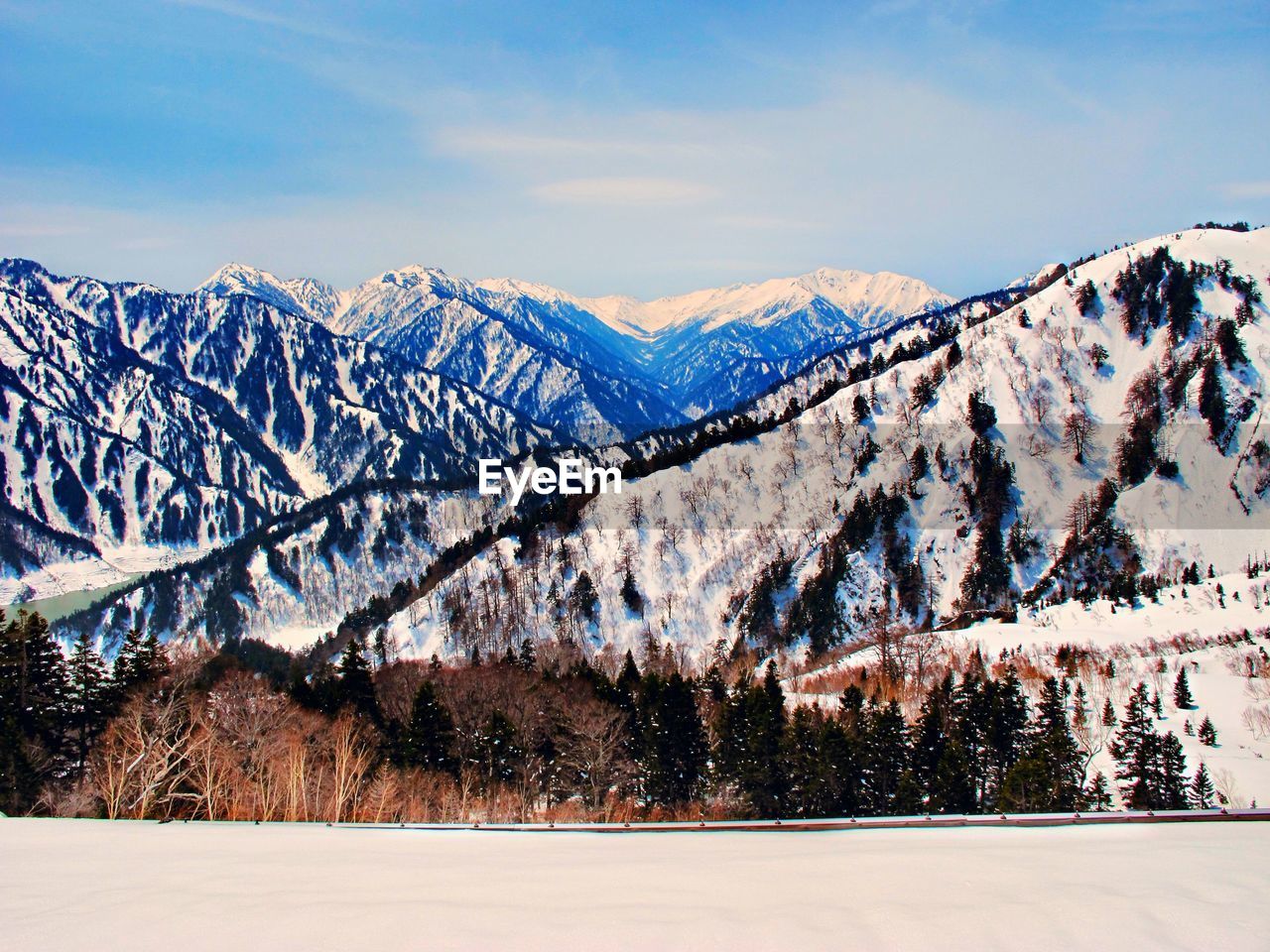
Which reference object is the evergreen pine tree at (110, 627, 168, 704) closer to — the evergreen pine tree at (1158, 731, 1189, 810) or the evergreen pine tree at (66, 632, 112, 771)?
the evergreen pine tree at (66, 632, 112, 771)

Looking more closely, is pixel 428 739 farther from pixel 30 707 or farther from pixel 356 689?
pixel 30 707

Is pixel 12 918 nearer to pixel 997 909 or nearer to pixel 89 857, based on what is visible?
pixel 89 857

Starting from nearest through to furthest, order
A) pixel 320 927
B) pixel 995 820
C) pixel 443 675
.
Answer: pixel 320 927 < pixel 995 820 < pixel 443 675

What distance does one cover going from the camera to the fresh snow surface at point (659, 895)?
30.8ft

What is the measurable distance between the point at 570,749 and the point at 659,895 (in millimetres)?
47653

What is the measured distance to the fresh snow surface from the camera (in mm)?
9398

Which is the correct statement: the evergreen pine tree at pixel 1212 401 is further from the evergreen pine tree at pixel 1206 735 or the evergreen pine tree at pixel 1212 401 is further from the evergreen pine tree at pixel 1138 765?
the evergreen pine tree at pixel 1138 765

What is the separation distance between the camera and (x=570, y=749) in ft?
186

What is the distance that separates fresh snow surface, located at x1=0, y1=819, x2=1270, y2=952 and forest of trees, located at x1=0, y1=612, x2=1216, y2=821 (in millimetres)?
29461

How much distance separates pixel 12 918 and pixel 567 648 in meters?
121

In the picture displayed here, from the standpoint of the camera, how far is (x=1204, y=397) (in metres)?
144

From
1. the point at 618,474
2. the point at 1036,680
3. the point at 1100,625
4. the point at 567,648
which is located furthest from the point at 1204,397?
the point at 567,648

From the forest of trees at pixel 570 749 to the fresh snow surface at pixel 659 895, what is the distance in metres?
29.5

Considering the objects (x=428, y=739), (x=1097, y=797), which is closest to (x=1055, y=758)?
(x=1097, y=797)
